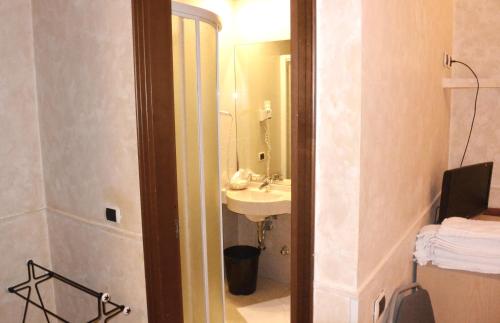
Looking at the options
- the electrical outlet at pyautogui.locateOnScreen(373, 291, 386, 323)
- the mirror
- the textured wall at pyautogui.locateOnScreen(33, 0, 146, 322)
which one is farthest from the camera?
the mirror

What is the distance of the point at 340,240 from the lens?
116cm

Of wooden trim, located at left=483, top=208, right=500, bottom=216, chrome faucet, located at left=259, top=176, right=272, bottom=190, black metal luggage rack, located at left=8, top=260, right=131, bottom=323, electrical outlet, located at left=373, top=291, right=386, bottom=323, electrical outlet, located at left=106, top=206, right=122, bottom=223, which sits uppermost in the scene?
electrical outlet, located at left=106, top=206, right=122, bottom=223

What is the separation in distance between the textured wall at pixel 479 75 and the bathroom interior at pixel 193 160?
0.30m

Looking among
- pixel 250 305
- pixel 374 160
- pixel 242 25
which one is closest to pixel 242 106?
pixel 242 25

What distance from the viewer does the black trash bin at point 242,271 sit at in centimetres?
303

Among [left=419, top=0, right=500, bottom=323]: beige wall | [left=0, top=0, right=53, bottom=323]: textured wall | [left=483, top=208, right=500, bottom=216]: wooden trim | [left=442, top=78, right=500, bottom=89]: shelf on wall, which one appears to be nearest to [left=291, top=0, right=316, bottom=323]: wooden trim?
[left=0, top=0, right=53, bottom=323]: textured wall

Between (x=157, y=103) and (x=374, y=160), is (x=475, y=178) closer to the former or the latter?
(x=374, y=160)

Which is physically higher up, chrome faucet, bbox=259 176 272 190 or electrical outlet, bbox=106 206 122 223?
electrical outlet, bbox=106 206 122 223

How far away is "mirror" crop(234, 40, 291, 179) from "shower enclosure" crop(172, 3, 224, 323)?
3.61 ft

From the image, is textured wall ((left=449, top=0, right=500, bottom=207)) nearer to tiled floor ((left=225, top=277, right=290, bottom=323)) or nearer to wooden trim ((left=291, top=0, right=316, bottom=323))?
tiled floor ((left=225, top=277, right=290, bottom=323))

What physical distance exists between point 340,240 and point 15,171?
1.47 metres

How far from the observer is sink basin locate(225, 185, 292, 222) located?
2.72 m

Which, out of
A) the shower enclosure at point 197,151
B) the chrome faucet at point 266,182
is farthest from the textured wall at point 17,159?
the chrome faucet at point 266,182

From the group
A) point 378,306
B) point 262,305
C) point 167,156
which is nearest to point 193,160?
point 167,156
